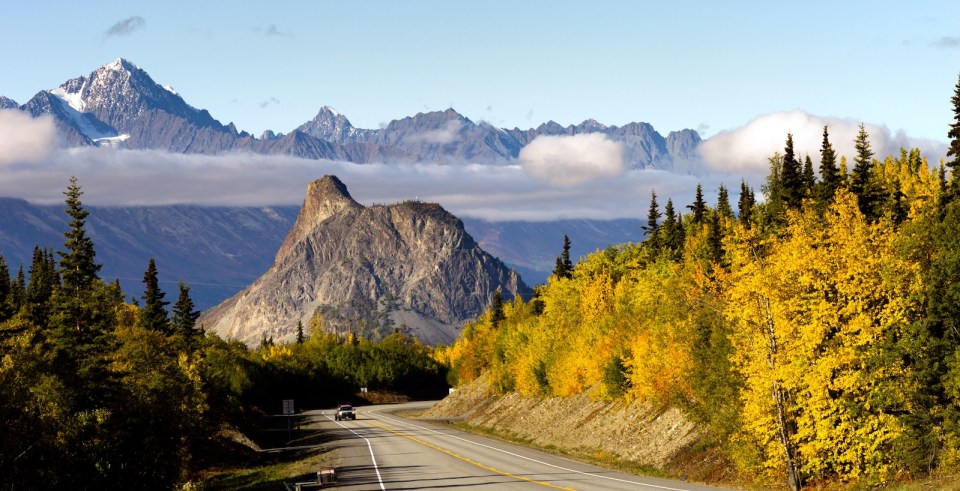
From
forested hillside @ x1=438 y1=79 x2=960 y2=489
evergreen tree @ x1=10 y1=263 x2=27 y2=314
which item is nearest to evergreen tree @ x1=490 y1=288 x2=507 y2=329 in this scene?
evergreen tree @ x1=10 y1=263 x2=27 y2=314

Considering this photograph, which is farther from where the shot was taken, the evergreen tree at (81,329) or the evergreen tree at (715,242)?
the evergreen tree at (715,242)

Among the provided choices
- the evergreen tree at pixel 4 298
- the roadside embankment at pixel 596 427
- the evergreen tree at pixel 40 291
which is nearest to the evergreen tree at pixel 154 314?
the evergreen tree at pixel 40 291

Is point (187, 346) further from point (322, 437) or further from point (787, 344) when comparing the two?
point (787, 344)

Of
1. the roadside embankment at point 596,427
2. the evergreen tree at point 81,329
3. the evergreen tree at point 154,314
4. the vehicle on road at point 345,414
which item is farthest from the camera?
the vehicle on road at point 345,414

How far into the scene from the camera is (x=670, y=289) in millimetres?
84500

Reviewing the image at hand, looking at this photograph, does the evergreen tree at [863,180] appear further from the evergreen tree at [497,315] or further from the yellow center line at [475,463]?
the evergreen tree at [497,315]

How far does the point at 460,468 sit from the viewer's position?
62.9m

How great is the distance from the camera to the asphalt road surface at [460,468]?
51719 mm

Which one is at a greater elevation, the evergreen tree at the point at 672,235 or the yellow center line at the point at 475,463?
the evergreen tree at the point at 672,235

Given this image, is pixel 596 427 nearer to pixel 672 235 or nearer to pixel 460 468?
pixel 460 468

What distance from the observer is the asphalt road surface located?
51.7 meters

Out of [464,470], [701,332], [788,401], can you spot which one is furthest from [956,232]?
[464,470]

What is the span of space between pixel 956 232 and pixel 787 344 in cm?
1178

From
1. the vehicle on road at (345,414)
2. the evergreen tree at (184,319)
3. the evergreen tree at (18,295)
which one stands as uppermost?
the evergreen tree at (18,295)
